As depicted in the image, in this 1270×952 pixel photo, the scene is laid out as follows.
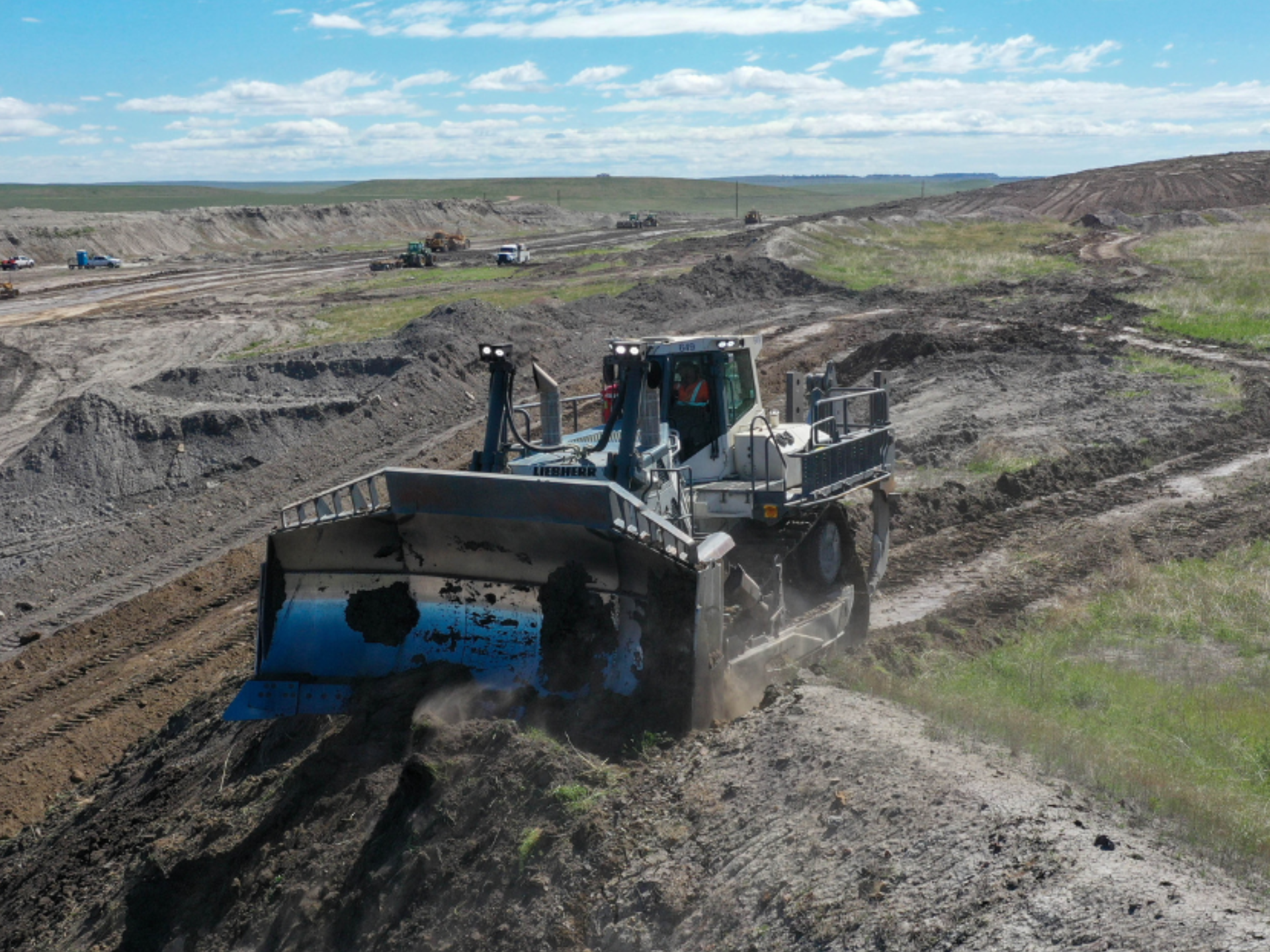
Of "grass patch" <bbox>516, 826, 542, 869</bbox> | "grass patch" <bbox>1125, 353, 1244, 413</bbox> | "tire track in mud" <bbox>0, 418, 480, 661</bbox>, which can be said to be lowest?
"tire track in mud" <bbox>0, 418, 480, 661</bbox>

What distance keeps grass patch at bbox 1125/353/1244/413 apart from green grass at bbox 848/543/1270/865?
10078mm

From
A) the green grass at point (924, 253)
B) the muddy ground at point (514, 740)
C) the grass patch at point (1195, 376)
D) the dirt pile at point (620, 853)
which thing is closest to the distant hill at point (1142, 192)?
the green grass at point (924, 253)

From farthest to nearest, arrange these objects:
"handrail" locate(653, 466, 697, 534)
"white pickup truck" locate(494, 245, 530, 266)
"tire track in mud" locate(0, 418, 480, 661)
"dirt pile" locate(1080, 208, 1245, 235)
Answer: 1. "dirt pile" locate(1080, 208, 1245, 235)
2. "white pickup truck" locate(494, 245, 530, 266)
3. "tire track in mud" locate(0, 418, 480, 661)
4. "handrail" locate(653, 466, 697, 534)

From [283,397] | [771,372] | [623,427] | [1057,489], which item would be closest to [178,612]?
[623,427]

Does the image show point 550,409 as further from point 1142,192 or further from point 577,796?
point 1142,192

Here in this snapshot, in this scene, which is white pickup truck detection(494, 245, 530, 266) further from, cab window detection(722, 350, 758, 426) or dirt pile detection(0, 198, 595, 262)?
cab window detection(722, 350, 758, 426)

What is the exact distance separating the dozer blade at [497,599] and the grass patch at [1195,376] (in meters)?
17.9

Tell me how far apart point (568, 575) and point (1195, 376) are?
21092mm

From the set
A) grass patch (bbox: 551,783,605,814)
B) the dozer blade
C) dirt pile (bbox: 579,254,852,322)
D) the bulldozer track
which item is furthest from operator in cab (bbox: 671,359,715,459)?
dirt pile (bbox: 579,254,852,322)

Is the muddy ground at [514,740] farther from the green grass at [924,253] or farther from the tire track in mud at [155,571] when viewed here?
the green grass at [924,253]

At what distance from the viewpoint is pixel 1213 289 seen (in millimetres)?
38031

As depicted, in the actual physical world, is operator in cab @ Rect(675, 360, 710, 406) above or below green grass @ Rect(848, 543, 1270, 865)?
above

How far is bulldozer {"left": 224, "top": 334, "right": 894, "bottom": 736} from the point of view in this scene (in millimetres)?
7875

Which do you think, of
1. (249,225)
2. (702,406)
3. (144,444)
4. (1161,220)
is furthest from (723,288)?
(249,225)
